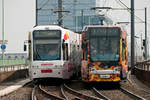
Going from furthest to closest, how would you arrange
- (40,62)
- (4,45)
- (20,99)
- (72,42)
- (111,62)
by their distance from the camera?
(4,45)
(72,42)
(40,62)
(111,62)
(20,99)

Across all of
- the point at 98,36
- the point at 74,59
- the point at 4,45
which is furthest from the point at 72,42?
the point at 4,45

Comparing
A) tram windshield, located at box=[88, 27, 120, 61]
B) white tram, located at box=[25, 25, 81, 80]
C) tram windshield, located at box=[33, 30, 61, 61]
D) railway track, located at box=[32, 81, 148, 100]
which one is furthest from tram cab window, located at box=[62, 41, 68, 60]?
tram windshield, located at box=[88, 27, 120, 61]

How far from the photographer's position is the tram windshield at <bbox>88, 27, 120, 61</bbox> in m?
19.0

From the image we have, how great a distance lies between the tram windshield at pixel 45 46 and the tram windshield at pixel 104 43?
2597mm

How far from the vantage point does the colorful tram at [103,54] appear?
18812mm

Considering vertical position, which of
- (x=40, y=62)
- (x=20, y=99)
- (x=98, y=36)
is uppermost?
(x=98, y=36)

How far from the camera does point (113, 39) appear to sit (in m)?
19.2

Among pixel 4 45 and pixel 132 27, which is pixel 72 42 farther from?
pixel 4 45

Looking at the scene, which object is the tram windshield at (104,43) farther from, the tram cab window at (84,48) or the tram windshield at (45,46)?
the tram windshield at (45,46)

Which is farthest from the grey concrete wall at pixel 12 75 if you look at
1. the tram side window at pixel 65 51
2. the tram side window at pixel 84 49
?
the tram side window at pixel 84 49

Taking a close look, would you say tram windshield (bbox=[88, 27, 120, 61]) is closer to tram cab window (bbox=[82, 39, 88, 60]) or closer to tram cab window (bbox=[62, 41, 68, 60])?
tram cab window (bbox=[82, 39, 88, 60])

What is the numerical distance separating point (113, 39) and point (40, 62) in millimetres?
4291

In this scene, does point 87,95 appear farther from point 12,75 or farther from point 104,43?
point 12,75

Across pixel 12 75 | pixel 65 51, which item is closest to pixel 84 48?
pixel 65 51
